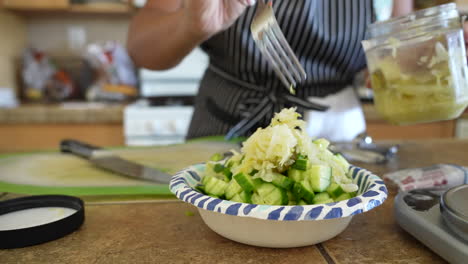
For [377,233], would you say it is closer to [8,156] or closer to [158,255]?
[158,255]

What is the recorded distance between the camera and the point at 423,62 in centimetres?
66

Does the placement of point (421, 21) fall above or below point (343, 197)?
above

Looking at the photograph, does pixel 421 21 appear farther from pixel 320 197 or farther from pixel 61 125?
pixel 61 125

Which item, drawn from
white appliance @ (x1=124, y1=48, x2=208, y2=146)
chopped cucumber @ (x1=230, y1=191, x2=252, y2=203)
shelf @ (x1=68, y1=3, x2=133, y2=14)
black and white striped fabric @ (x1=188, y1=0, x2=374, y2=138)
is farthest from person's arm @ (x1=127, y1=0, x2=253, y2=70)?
shelf @ (x1=68, y1=3, x2=133, y2=14)

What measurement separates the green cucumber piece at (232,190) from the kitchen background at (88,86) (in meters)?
1.52

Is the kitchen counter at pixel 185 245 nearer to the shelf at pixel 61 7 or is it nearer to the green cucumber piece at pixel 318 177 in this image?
the green cucumber piece at pixel 318 177

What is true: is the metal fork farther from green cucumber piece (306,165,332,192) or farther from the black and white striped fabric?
the black and white striped fabric

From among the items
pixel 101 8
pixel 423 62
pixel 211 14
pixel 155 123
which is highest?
pixel 101 8

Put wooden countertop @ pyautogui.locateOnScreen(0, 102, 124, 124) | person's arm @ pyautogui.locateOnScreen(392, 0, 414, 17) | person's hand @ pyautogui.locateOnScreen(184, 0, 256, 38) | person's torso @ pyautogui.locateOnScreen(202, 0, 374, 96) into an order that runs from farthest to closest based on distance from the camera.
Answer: wooden countertop @ pyautogui.locateOnScreen(0, 102, 124, 124) < person's arm @ pyautogui.locateOnScreen(392, 0, 414, 17) < person's torso @ pyautogui.locateOnScreen(202, 0, 374, 96) < person's hand @ pyautogui.locateOnScreen(184, 0, 256, 38)

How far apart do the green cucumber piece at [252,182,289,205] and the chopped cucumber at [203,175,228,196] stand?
5 centimetres

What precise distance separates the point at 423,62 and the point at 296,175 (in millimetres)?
383

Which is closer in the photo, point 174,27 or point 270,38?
point 270,38

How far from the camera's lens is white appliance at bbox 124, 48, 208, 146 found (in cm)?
191

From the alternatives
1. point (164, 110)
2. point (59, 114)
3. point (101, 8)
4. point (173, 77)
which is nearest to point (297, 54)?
point (164, 110)
